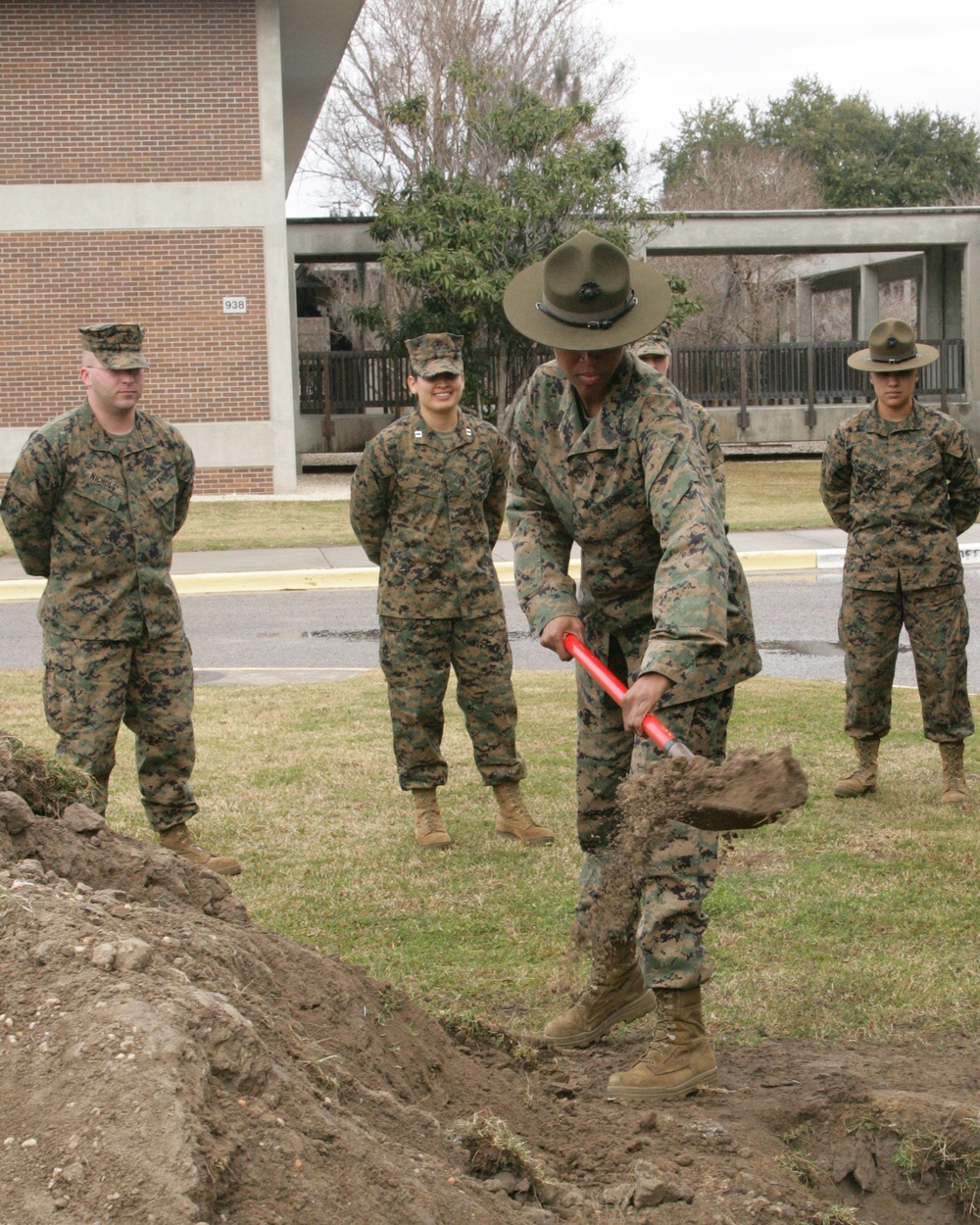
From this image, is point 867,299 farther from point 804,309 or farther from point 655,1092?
point 655,1092

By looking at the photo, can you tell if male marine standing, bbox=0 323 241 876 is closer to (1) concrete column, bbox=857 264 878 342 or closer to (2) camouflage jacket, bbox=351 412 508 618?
(2) camouflage jacket, bbox=351 412 508 618

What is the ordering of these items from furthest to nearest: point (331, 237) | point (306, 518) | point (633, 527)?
point (331, 237), point (306, 518), point (633, 527)

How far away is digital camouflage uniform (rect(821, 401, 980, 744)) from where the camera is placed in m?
6.95

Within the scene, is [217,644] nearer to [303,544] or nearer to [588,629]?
[303,544]

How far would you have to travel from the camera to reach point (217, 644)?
487 inches

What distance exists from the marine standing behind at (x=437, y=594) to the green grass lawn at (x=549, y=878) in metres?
0.33

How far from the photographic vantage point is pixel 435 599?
6.50 meters

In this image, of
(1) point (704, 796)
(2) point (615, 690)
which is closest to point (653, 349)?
(2) point (615, 690)

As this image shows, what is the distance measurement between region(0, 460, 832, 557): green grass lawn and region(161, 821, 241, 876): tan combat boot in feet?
41.3

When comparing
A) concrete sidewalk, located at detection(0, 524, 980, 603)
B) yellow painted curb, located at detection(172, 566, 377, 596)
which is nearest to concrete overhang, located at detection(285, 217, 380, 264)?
concrete sidewalk, located at detection(0, 524, 980, 603)

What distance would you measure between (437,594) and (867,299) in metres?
32.1

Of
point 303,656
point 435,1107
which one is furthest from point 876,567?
point 303,656

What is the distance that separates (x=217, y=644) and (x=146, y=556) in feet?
21.4

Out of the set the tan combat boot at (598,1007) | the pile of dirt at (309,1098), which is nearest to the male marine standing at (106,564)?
the pile of dirt at (309,1098)
